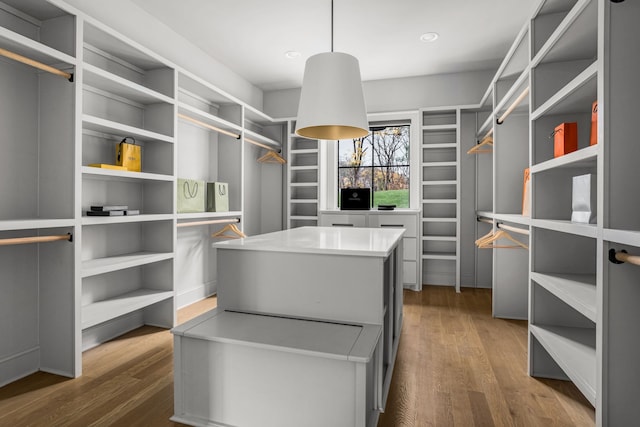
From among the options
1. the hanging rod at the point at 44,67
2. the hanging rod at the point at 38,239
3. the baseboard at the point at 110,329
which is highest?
the hanging rod at the point at 44,67

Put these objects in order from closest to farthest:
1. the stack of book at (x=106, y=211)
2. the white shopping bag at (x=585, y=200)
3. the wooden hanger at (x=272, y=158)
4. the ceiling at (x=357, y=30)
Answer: the white shopping bag at (x=585, y=200)
the stack of book at (x=106, y=211)
the ceiling at (x=357, y=30)
the wooden hanger at (x=272, y=158)

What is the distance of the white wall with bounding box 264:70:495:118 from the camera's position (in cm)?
461

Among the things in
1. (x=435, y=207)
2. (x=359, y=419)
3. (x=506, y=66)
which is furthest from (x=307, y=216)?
(x=359, y=419)

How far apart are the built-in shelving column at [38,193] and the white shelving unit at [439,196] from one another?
3.75m

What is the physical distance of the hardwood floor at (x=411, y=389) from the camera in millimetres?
1795

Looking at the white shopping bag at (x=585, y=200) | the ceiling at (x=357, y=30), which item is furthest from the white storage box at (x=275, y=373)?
the ceiling at (x=357, y=30)

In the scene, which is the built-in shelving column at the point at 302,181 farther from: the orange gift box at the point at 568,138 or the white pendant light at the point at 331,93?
the orange gift box at the point at 568,138

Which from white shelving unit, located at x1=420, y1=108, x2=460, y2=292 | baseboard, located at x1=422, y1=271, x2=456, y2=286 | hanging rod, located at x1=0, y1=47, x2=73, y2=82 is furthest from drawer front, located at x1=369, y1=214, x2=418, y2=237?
hanging rod, located at x1=0, y1=47, x2=73, y2=82

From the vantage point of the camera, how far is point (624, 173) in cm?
136

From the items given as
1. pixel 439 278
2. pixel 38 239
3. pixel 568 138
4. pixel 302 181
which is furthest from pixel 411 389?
pixel 302 181

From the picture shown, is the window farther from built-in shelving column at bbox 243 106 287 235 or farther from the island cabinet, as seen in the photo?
the island cabinet

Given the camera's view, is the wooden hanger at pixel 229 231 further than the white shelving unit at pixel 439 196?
No

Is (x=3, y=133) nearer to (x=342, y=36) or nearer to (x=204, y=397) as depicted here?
(x=204, y=397)

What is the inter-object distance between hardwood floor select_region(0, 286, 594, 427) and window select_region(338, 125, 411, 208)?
2.48 m
